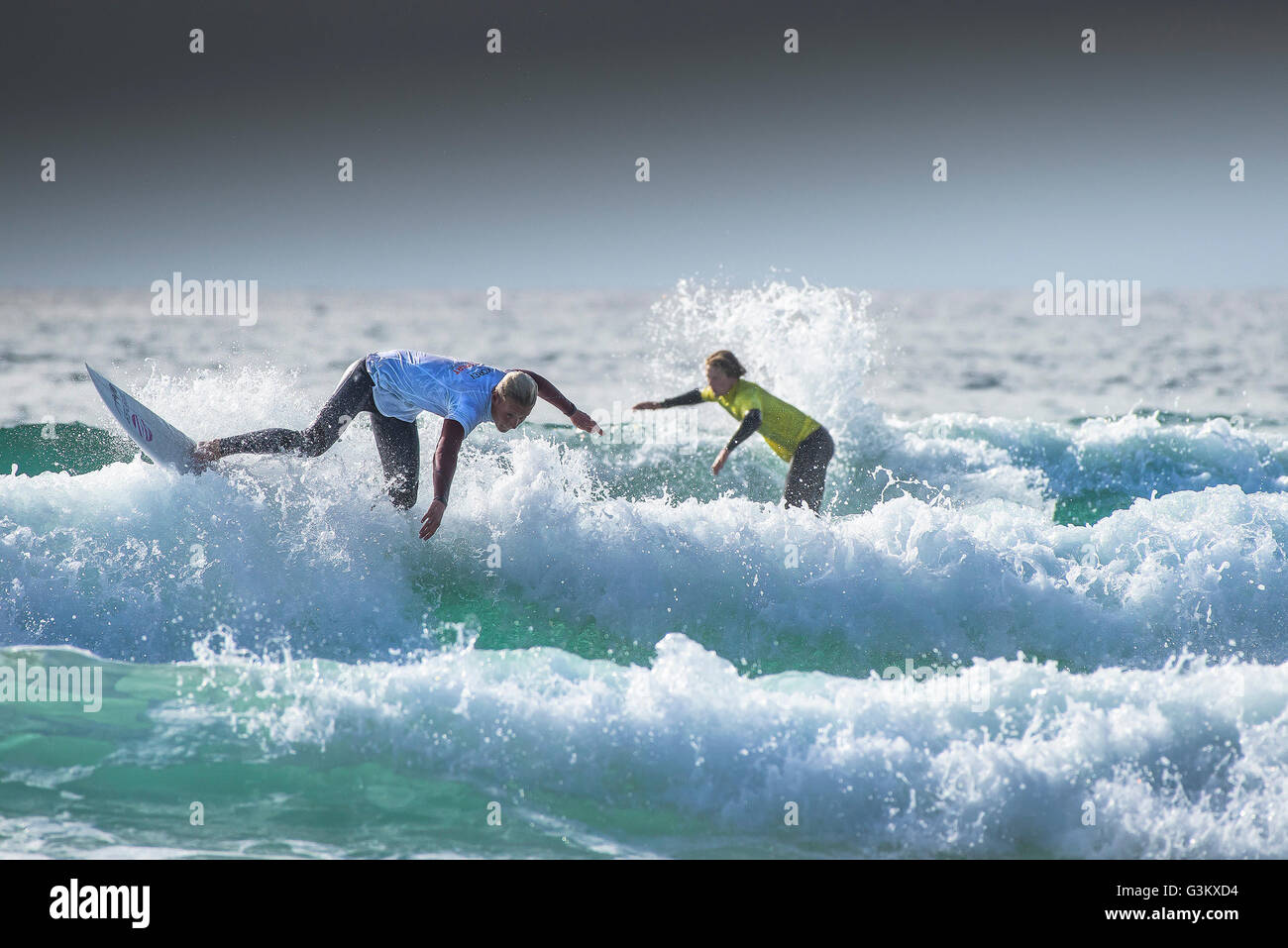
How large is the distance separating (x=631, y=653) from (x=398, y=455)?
2182 mm

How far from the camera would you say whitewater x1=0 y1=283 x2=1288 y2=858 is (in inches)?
192

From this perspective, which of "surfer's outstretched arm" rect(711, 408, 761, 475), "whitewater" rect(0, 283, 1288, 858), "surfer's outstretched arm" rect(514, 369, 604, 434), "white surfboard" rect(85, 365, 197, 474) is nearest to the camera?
"whitewater" rect(0, 283, 1288, 858)

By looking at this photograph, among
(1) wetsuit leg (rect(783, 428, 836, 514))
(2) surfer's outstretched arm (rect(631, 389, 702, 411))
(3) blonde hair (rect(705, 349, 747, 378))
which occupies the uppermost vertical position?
(3) blonde hair (rect(705, 349, 747, 378))

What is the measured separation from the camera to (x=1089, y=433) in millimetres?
14086

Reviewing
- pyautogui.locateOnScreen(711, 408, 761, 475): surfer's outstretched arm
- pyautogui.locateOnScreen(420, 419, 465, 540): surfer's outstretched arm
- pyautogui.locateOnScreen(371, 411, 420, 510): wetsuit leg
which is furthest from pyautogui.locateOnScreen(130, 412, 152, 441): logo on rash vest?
pyautogui.locateOnScreen(711, 408, 761, 475): surfer's outstretched arm

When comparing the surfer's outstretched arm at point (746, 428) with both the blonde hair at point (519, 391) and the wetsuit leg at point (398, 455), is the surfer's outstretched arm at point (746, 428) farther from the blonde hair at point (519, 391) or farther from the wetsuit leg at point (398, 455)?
the blonde hair at point (519, 391)

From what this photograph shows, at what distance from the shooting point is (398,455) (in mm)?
7137

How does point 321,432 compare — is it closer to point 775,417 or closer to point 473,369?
point 473,369

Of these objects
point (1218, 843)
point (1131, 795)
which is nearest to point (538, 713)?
point (1131, 795)

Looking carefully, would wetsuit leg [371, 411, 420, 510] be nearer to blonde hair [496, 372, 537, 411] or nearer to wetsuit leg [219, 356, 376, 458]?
wetsuit leg [219, 356, 376, 458]

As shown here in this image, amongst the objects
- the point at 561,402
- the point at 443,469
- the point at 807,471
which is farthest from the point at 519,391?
the point at 807,471

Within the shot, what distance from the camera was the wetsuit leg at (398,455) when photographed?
709cm
